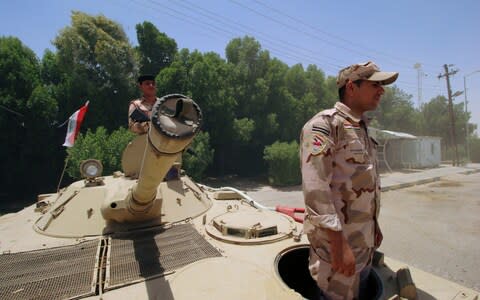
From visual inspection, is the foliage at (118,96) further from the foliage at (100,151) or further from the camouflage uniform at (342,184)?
the camouflage uniform at (342,184)

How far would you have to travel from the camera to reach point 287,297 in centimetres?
245

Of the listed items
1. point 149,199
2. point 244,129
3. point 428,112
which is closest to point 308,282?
point 149,199

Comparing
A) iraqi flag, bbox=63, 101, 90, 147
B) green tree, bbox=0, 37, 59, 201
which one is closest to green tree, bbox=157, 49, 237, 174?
green tree, bbox=0, 37, 59, 201

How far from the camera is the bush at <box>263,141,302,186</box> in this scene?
20844 mm

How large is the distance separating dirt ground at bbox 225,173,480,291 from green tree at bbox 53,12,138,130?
10.3 metres

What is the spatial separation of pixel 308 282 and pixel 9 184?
68.1 feet

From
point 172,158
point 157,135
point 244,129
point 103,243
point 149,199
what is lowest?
point 103,243

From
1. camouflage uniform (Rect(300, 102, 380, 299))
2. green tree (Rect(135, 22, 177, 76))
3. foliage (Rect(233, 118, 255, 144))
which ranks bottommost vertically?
camouflage uniform (Rect(300, 102, 380, 299))

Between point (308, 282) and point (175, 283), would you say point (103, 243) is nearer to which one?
point (175, 283)

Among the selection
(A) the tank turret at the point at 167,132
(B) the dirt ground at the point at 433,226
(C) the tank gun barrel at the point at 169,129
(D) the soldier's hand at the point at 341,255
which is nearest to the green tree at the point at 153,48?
(B) the dirt ground at the point at 433,226

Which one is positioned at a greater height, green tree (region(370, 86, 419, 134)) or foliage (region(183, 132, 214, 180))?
green tree (region(370, 86, 419, 134))

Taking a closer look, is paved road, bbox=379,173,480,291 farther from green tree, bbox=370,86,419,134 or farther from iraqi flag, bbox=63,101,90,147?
green tree, bbox=370,86,419,134

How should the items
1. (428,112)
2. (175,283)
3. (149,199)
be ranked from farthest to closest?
(428,112) < (149,199) < (175,283)

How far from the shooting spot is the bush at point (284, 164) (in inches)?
821
